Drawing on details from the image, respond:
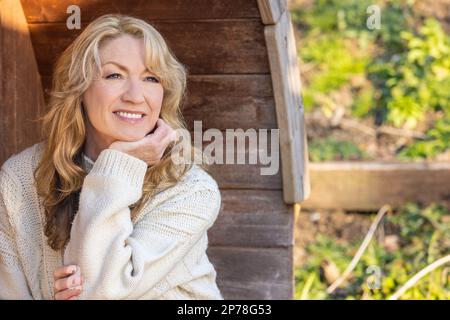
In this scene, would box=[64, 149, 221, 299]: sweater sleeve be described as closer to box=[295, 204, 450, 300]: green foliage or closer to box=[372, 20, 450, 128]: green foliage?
box=[295, 204, 450, 300]: green foliage

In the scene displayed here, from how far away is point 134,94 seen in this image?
111 inches

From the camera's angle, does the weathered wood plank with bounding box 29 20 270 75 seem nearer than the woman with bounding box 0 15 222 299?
No

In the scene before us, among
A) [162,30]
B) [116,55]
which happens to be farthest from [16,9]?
[116,55]

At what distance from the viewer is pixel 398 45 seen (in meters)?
5.92

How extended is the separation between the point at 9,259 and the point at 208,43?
1060mm

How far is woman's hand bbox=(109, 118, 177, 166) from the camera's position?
9.23ft

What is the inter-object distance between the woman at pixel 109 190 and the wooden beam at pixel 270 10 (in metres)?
0.39

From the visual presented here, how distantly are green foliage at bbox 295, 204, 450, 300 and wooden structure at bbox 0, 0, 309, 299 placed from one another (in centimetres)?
72

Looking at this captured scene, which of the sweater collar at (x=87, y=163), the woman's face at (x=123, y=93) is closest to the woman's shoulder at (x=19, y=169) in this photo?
the sweater collar at (x=87, y=163)

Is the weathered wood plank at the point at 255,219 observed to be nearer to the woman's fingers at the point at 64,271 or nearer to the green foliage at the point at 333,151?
the woman's fingers at the point at 64,271

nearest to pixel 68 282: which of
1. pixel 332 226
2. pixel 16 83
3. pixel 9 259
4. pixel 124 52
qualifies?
pixel 9 259

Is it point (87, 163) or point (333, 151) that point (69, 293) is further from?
point (333, 151)

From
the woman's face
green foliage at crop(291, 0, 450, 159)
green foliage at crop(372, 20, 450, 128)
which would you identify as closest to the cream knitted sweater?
the woman's face
